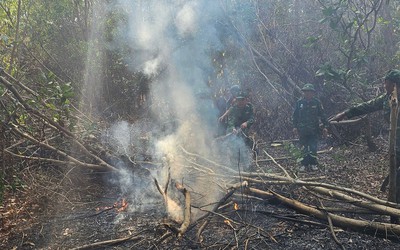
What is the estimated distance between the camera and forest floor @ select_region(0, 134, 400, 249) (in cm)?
373

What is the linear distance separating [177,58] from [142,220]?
792cm

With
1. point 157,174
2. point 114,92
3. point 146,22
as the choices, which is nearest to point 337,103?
point 157,174

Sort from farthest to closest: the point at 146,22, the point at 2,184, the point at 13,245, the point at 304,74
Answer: the point at 146,22 → the point at 304,74 → the point at 2,184 → the point at 13,245

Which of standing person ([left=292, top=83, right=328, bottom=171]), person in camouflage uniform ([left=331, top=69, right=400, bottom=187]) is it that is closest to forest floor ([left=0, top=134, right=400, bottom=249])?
standing person ([left=292, top=83, right=328, bottom=171])

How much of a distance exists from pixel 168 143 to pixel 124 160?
1921 millimetres

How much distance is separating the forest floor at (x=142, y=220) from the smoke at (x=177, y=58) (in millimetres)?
2809

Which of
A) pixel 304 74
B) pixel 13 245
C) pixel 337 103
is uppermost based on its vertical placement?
pixel 304 74

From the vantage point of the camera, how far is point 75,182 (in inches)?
241

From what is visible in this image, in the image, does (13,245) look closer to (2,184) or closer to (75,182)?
(2,184)

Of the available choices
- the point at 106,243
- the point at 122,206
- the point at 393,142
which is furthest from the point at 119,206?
the point at 393,142

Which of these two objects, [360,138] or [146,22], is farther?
[146,22]

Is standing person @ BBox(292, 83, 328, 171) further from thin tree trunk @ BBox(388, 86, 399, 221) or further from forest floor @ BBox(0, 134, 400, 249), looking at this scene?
thin tree trunk @ BBox(388, 86, 399, 221)

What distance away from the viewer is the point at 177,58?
459 inches

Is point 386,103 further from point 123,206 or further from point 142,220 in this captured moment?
point 123,206
